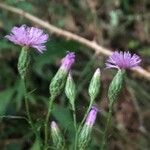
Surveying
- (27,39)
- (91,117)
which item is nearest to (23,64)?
(27,39)

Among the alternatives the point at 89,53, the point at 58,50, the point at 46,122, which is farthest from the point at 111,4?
the point at 46,122

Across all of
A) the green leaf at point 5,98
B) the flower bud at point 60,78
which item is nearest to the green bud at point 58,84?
the flower bud at point 60,78

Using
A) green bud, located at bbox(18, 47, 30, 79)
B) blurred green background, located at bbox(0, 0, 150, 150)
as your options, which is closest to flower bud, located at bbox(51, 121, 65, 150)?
green bud, located at bbox(18, 47, 30, 79)

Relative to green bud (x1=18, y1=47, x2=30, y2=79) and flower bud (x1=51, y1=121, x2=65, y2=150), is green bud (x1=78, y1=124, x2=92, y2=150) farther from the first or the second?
green bud (x1=18, y1=47, x2=30, y2=79)

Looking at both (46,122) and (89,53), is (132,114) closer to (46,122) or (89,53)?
(89,53)

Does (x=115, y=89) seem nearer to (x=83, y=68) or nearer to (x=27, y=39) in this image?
(x=27, y=39)

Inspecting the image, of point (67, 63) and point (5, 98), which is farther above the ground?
point (5, 98)
